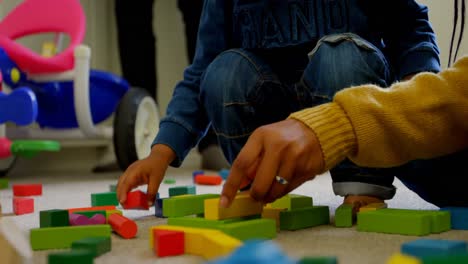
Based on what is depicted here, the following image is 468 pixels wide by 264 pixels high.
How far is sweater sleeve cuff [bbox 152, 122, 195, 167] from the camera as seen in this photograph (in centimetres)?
96

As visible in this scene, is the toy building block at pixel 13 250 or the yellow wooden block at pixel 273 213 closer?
the toy building block at pixel 13 250

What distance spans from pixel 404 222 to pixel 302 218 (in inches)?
5.4

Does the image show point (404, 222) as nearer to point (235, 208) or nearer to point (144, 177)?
point (235, 208)

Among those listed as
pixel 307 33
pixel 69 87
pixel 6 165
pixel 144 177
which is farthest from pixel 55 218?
pixel 6 165

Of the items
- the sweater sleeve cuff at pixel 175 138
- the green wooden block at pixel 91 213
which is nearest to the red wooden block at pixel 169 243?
the green wooden block at pixel 91 213

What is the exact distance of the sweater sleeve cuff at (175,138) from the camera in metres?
0.96

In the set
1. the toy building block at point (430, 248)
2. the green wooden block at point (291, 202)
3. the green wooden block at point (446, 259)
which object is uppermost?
the green wooden block at point (446, 259)

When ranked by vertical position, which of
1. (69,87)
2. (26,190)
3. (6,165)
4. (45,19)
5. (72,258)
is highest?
(45,19)

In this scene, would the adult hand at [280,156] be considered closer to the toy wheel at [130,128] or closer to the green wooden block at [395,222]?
the green wooden block at [395,222]

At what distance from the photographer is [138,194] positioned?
2.89ft

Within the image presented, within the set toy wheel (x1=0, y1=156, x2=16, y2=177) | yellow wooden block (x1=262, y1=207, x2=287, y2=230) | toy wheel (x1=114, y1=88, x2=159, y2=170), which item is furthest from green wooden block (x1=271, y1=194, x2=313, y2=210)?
toy wheel (x1=0, y1=156, x2=16, y2=177)

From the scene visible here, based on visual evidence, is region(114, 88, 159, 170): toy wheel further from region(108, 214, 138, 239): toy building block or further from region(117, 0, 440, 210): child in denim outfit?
region(108, 214, 138, 239): toy building block

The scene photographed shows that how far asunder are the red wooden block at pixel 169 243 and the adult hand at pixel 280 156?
0.30ft

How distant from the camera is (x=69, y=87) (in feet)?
6.63
